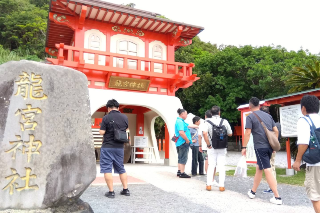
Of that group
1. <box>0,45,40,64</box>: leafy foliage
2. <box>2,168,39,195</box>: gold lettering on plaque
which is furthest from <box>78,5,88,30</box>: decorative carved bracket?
<box>0,45,40,64</box>: leafy foliage

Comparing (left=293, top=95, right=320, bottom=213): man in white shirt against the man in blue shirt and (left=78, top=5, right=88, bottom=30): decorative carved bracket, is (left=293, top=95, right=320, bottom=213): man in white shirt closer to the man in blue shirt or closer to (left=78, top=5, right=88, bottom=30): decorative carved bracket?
the man in blue shirt

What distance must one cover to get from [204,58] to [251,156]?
1306 centimetres

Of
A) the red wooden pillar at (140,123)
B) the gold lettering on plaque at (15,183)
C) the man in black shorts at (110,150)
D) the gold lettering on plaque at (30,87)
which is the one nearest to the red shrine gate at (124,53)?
the red wooden pillar at (140,123)

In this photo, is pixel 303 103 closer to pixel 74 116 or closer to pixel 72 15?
pixel 74 116

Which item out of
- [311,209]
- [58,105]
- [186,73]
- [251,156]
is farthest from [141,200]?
[186,73]

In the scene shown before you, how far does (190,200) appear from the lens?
13.5ft

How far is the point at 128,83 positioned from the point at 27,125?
723 cm

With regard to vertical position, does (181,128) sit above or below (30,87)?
below

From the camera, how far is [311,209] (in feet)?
12.2

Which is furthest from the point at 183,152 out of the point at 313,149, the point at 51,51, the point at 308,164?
the point at 51,51

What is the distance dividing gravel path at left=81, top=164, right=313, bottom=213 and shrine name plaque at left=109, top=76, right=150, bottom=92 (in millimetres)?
5199

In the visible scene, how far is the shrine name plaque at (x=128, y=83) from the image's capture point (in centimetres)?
987

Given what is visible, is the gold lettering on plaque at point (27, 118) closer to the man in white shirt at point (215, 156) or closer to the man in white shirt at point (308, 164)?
the man in white shirt at point (308, 164)

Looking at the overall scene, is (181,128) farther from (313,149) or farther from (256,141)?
(313,149)
